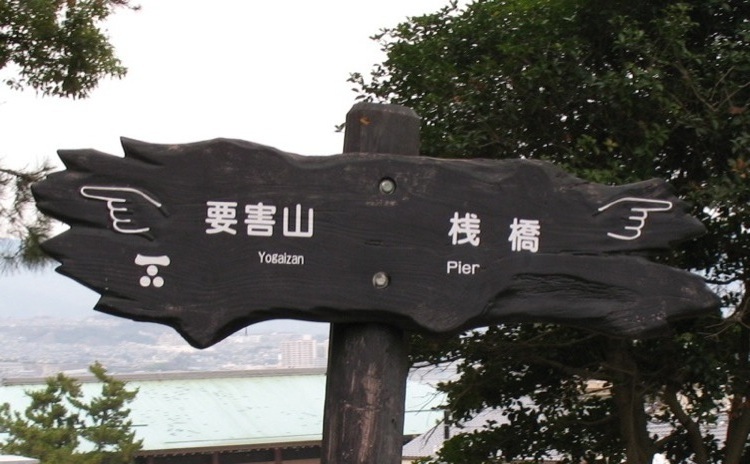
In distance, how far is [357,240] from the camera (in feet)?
7.38

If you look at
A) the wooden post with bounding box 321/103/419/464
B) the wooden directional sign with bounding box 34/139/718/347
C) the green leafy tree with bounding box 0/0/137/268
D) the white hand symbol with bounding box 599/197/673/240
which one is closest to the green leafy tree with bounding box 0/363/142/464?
the green leafy tree with bounding box 0/0/137/268

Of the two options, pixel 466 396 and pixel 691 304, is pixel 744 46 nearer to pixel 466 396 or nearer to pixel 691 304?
pixel 466 396

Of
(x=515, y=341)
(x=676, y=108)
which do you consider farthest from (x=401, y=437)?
(x=515, y=341)

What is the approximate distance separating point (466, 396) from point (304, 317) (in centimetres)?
453

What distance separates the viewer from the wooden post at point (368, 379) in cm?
228

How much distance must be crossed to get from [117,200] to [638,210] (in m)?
1.16

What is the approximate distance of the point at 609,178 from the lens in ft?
15.5

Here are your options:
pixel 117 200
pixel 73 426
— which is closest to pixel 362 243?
pixel 117 200

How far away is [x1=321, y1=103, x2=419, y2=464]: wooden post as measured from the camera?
228cm

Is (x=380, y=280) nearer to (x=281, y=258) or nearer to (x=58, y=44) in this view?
(x=281, y=258)

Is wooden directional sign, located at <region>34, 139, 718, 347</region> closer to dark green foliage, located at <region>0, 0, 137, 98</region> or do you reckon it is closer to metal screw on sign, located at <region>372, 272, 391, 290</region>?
metal screw on sign, located at <region>372, 272, 391, 290</region>

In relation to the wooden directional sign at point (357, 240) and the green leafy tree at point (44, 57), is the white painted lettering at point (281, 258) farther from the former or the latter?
the green leafy tree at point (44, 57)

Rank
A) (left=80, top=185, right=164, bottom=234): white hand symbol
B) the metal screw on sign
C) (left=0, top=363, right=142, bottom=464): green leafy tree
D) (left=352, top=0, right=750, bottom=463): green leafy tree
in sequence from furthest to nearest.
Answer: (left=0, top=363, right=142, bottom=464): green leafy tree, (left=352, top=0, right=750, bottom=463): green leafy tree, the metal screw on sign, (left=80, top=185, right=164, bottom=234): white hand symbol

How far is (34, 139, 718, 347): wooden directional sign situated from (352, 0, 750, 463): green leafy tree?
245cm
